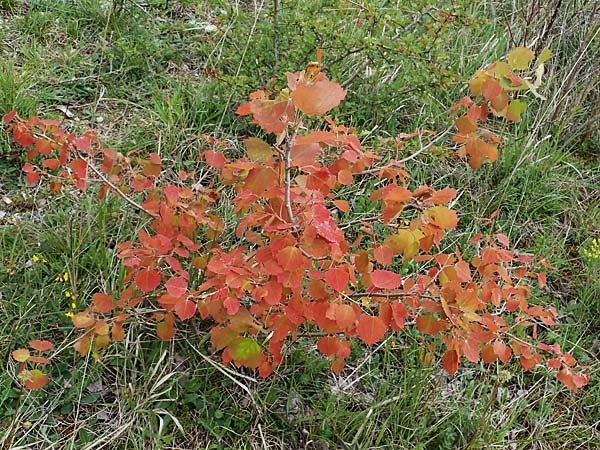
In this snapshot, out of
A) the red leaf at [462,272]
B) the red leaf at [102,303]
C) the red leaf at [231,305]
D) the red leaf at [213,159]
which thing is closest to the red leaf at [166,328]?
the red leaf at [102,303]

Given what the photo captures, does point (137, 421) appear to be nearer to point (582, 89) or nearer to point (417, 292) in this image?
point (417, 292)

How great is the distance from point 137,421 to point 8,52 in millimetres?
2022

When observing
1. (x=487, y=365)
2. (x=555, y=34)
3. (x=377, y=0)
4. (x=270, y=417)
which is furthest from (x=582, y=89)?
(x=270, y=417)

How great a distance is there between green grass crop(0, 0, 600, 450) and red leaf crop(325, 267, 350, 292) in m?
0.67

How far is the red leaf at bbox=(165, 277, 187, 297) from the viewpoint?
1.58m

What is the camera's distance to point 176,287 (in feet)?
5.21

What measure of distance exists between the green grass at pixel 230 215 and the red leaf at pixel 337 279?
2.21ft

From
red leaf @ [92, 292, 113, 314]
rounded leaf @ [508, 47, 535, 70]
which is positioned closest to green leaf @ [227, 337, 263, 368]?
red leaf @ [92, 292, 113, 314]

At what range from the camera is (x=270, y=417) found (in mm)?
1992

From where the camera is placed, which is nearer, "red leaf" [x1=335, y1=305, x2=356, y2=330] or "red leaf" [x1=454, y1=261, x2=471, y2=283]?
"red leaf" [x1=335, y1=305, x2=356, y2=330]

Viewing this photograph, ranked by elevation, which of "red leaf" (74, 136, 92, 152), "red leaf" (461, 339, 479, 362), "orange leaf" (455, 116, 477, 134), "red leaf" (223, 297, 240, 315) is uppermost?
"orange leaf" (455, 116, 477, 134)

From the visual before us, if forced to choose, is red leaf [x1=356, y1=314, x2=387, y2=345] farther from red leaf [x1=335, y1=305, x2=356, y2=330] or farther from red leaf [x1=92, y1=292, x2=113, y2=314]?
red leaf [x1=92, y1=292, x2=113, y2=314]

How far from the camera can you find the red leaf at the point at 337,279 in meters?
1.39

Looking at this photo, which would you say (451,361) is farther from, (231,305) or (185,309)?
(185,309)
